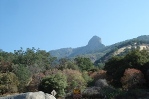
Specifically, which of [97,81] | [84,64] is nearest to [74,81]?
[97,81]

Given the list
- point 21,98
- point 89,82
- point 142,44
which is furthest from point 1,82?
point 142,44

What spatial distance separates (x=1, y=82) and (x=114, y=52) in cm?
13376

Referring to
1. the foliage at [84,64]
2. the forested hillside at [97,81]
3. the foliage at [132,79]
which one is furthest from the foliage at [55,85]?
the foliage at [84,64]

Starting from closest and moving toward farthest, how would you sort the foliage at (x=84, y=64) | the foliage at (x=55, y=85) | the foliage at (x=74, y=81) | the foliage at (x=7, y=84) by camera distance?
1. the foliage at (x=55, y=85)
2. the foliage at (x=74, y=81)
3. the foliage at (x=7, y=84)
4. the foliage at (x=84, y=64)

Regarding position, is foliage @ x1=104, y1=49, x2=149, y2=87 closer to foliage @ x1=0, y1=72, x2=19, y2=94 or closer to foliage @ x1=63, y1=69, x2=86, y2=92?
foliage @ x1=63, y1=69, x2=86, y2=92

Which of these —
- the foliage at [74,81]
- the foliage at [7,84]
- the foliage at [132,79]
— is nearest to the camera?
the foliage at [132,79]

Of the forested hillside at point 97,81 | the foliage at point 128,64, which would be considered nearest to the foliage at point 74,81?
the forested hillside at point 97,81

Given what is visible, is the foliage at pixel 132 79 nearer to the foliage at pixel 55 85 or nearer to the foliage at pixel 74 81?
the foliage at pixel 74 81

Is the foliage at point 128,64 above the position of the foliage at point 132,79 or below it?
above

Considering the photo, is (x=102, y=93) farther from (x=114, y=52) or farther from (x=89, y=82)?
(x=114, y=52)

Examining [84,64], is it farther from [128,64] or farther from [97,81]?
[97,81]

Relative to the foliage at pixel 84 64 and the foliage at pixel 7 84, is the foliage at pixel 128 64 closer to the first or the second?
the foliage at pixel 7 84

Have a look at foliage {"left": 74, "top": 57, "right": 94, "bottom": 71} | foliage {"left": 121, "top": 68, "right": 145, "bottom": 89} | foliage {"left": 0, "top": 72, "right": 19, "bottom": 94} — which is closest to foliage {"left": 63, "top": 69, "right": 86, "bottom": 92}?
foliage {"left": 121, "top": 68, "right": 145, "bottom": 89}

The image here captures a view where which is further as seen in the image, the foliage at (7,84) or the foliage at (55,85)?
the foliage at (7,84)
